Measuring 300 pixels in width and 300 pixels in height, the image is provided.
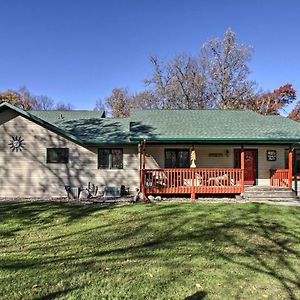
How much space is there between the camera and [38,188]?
14.3 meters

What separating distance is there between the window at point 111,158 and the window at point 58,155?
1622mm

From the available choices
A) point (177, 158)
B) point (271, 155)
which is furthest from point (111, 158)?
point (271, 155)

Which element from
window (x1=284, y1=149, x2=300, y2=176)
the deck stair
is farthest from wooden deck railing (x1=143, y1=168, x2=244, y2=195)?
window (x1=284, y1=149, x2=300, y2=176)

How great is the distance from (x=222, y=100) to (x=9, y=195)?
1012 inches

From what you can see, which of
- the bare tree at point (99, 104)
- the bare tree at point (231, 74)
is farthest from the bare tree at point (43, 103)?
the bare tree at point (231, 74)

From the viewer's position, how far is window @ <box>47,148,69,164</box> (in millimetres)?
14422

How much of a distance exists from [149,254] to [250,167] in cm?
1103

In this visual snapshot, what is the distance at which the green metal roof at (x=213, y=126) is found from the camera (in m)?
13.3

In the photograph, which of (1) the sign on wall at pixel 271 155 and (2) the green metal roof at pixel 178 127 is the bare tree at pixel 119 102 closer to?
(2) the green metal roof at pixel 178 127

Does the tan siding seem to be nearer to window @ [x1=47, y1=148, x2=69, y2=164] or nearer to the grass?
window @ [x1=47, y1=148, x2=69, y2=164]

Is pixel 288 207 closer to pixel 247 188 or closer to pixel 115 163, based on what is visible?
pixel 247 188

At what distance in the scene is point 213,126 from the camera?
15.0 meters

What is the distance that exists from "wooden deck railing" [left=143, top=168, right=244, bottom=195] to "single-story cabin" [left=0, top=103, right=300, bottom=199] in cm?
4

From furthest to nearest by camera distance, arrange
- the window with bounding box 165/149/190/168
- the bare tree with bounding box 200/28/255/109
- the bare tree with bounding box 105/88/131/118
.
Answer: the bare tree with bounding box 105/88/131/118, the bare tree with bounding box 200/28/255/109, the window with bounding box 165/149/190/168
